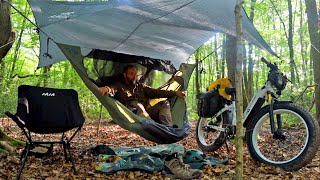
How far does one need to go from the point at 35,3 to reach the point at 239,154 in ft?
6.34

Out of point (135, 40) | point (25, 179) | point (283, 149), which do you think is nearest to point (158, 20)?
point (135, 40)

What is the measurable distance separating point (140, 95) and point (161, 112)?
361 millimetres

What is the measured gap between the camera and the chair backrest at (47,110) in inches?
93.7

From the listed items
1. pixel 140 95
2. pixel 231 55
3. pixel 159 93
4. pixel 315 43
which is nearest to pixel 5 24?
pixel 140 95

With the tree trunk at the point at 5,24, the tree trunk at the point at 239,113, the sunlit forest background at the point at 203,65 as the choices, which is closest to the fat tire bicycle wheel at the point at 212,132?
the sunlit forest background at the point at 203,65

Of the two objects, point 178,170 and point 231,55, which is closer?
point 178,170

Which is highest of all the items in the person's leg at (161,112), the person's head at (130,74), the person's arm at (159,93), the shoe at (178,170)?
the person's head at (130,74)

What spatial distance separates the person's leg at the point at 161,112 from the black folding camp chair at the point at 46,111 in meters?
0.99

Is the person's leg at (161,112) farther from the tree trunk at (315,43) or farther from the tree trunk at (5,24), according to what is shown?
the tree trunk at (315,43)

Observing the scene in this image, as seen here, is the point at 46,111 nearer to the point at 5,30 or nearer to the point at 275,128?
the point at 5,30

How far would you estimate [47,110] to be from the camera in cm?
244

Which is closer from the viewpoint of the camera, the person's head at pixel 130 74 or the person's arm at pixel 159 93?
the person's arm at pixel 159 93

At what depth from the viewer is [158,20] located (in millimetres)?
3039

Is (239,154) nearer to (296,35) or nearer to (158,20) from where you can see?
(158,20)
